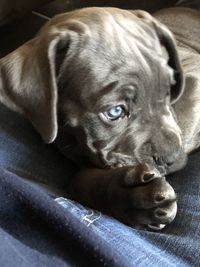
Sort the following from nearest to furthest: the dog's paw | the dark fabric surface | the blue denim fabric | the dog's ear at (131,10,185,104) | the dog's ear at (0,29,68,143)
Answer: the dark fabric surface < the blue denim fabric < the dog's paw < the dog's ear at (0,29,68,143) < the dog's ear at (131,10,185,104)

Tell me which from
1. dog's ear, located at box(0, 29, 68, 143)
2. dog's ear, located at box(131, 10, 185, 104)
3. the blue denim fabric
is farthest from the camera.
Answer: dog's ear, located at box(131, 10, 185, 104)

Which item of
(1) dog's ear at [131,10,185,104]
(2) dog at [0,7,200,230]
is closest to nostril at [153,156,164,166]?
(2) dog at [0,7,200,230]

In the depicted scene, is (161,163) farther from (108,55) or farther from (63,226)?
(63,226)

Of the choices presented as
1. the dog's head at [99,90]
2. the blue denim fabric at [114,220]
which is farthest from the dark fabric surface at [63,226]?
the dog's head at [99,90]

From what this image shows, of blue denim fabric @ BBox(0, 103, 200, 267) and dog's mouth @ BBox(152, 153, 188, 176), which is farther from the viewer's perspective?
dog's mouth @ BBox(152, 153, 188, 176)

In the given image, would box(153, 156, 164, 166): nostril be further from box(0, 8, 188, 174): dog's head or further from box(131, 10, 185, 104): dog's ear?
box(131, 10, 185, 104): dog's ear

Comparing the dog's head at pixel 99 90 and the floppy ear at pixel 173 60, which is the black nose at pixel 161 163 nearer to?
the dog's head at pixel 99 90
